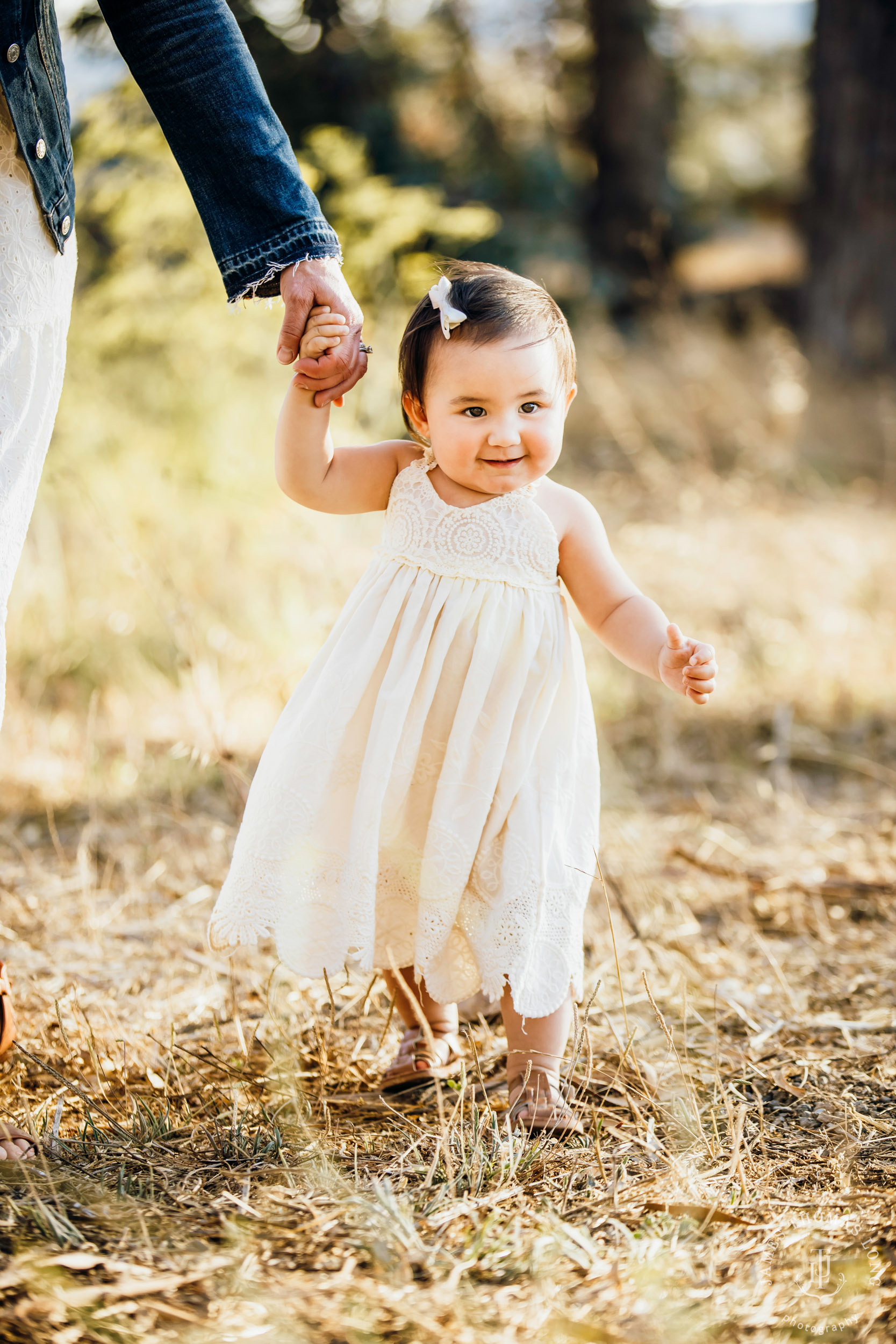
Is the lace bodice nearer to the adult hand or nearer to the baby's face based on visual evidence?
the baby's face

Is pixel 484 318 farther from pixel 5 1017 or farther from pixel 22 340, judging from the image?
pixel 5 1017

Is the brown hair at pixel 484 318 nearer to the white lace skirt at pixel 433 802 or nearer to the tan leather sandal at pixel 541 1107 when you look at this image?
the white lace skirt at pixel 433 802

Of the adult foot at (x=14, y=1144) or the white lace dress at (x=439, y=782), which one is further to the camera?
the white lace dress at (x=439, y=782)

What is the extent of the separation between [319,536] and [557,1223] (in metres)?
2.33

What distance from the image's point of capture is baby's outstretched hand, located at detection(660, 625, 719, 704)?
5.40ft

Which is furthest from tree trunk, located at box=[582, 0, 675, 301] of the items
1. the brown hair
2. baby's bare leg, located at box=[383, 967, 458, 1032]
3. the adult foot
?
the adult foot

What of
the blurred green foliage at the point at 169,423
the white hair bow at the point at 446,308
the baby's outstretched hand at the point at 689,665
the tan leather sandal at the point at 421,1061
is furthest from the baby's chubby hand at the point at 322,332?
the blurred green foliage at the point at 169,423

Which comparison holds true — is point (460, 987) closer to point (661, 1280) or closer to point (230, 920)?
point (230, 920)

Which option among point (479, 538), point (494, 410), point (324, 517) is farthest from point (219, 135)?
point (324, 517)

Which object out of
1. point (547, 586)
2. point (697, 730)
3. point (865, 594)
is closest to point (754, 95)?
point (865, 594)

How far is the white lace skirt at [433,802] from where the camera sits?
170 cm

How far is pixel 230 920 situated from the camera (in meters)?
1.73

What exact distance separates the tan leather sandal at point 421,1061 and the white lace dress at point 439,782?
0.46ft

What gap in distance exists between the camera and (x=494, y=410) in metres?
1.68
